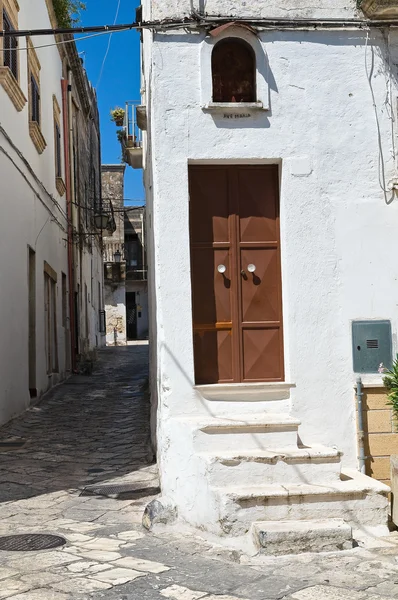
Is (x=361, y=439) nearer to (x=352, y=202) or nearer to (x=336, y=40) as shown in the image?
(x=352, y=202)

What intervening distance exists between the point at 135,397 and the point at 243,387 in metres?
7.69

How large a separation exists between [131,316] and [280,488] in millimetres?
33833

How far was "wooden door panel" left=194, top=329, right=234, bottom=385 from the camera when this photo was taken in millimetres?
6902

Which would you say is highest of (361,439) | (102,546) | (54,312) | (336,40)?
(336,40)

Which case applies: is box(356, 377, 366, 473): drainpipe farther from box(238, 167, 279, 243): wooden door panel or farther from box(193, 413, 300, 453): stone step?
box(238, 167, 279, 243): wooden door panel

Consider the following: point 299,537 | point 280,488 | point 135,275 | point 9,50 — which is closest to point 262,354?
point 280,488

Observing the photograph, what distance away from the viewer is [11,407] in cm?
1127

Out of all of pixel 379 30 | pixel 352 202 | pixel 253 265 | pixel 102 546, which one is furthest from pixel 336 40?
pixel 102 546

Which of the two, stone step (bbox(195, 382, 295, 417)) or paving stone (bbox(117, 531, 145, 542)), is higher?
stone step (bbox(195, 382, 295, 417))

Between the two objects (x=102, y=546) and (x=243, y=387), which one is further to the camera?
(x=243, y=387)

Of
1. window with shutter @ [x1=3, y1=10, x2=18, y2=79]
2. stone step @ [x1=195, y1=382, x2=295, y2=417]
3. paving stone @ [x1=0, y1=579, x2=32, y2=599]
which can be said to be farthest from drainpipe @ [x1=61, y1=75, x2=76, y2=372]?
paving stone @ [x1=0, y1=579, x2=32, y2=599]

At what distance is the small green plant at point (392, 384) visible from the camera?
21.1ft

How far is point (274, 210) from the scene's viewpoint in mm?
7043

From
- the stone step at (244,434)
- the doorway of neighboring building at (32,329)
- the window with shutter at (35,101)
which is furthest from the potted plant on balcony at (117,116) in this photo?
the stone step at (244,434)
